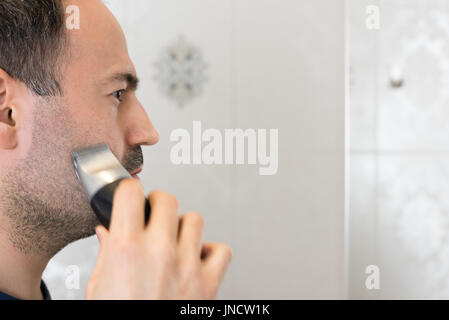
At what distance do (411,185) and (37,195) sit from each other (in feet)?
2.72

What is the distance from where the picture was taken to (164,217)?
1.34 ft

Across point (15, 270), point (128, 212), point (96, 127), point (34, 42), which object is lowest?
point (15, 270)

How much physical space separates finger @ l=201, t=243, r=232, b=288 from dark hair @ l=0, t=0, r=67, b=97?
34cm

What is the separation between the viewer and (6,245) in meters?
0.60

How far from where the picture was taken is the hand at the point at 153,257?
36 cm

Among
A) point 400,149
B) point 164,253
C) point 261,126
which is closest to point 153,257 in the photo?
point 164,253

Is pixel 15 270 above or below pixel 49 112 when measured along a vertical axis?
below

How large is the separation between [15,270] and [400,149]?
2.80 feet

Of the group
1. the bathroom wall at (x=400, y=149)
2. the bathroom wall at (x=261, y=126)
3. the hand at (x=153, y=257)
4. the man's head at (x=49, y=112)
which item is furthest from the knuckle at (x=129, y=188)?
the bathroom wall at (x=400, y=149)

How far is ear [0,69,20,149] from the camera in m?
0.58

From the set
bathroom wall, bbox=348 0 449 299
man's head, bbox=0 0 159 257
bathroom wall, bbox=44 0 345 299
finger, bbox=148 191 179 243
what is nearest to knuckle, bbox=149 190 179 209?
finger, bbox=148 191 179 243

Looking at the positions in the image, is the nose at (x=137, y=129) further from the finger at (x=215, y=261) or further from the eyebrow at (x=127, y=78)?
the finger at (x=215, y=261)

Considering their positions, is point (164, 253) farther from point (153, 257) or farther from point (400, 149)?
point (400, 149)

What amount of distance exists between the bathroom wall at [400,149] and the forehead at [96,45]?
59 centimetres
